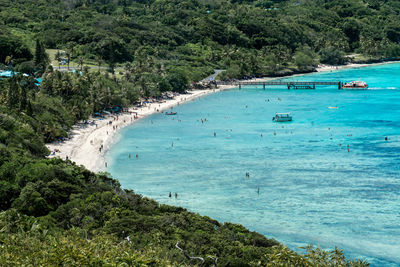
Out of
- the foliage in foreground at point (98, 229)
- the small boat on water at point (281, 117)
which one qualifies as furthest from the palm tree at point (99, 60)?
the foliage in foreground at point (98, 229)

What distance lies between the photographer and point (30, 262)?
23891 mm

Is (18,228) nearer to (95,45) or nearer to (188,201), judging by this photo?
(188,201)

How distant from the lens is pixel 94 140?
269 ft

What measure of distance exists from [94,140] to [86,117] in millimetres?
14409

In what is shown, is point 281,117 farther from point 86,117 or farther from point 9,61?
point 9,61

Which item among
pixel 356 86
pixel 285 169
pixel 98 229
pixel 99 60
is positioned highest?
pixel 99 60

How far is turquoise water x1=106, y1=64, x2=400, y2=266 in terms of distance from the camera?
1959 inches

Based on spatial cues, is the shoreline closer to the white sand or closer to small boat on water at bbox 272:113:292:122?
the white sand

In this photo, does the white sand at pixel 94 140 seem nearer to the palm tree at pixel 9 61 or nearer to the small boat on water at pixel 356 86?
the palm tree at pixel 9 61

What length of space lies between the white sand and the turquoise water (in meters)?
2.11

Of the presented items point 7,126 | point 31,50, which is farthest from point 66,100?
point 31,50

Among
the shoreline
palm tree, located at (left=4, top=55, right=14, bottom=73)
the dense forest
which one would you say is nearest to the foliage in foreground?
the dense forest

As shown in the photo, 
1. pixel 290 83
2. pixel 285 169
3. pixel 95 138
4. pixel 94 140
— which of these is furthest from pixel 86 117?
pixel 290 83

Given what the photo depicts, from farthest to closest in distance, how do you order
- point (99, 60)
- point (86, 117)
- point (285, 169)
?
point (99, 60) → point (86, 117) → point (285, 169)
